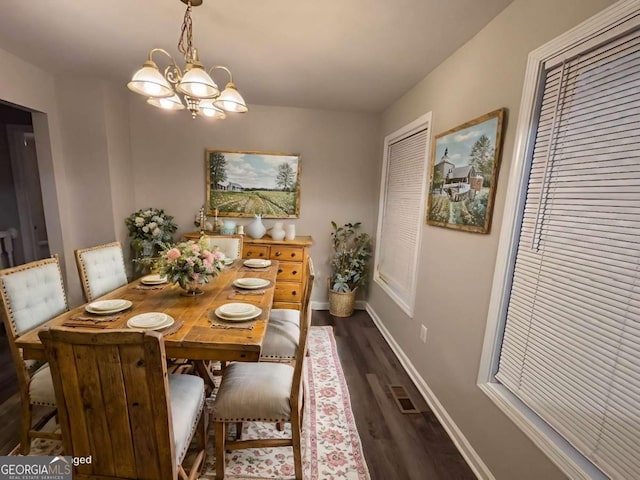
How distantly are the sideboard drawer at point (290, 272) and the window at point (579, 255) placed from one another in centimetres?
215

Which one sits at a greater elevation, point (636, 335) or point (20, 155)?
point (20, 155)

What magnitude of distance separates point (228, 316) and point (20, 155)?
145 inches

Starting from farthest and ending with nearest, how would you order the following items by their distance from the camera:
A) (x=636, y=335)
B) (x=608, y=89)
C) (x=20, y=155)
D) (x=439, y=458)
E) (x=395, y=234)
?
(x=20, y=155) → (x=395, y=234) → (x=439, y=458) → (x=608, y=89) → (x=636, y=335)

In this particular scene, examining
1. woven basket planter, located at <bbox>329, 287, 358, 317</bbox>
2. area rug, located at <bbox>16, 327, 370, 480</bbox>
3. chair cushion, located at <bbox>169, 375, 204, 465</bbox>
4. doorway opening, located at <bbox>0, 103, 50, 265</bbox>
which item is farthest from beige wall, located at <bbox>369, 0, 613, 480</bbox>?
doorway opening, located at <bbox>0, 103, 50, 265</bbox>

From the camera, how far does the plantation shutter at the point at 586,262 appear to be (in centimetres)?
93

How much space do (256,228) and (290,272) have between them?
0.64 m

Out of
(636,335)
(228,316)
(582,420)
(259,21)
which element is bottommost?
(582,420)

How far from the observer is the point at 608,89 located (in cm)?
101

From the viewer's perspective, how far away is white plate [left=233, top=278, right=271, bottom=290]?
1.92 meters

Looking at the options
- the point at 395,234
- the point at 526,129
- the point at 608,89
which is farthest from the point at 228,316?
the point at 395,234

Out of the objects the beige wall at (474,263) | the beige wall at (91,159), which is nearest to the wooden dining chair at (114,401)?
the beige wall at (474,263)

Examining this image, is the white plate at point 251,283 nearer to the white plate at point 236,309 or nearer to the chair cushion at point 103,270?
the white plate at point 236,309

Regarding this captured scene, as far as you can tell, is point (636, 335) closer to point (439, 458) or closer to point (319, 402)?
point (439, 458)

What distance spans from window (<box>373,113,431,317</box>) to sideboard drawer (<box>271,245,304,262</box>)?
3.15 ft
